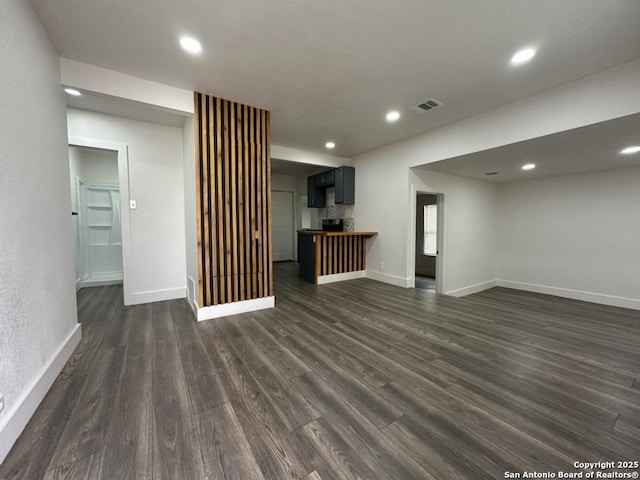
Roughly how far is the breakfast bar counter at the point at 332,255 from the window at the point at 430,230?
3.00m

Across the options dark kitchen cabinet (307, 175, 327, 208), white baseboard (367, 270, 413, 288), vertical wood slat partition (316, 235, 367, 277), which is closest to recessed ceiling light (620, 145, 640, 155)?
white baseboard (367, 270, 413, 288)

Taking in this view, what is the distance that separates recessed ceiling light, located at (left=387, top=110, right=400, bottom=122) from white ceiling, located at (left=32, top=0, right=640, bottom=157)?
0.96 ft

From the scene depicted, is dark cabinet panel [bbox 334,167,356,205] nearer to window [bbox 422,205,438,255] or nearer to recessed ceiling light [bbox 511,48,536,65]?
window [bbox 422,205,438,255]

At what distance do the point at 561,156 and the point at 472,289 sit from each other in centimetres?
317

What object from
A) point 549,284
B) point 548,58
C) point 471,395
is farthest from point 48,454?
point 549,284

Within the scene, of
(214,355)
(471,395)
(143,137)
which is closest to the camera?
(471,395)

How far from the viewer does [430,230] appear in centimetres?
758

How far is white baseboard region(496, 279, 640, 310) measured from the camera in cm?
422

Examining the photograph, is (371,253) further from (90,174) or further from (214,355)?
(90,174)

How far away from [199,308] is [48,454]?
182 cm

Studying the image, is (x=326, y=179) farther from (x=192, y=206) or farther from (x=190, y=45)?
(x=190, y=45)

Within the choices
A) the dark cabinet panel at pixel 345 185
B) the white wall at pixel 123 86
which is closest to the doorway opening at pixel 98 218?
the white wall at pixel 123 86

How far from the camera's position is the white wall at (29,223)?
1.36 meters

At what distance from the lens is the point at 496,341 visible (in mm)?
2580
